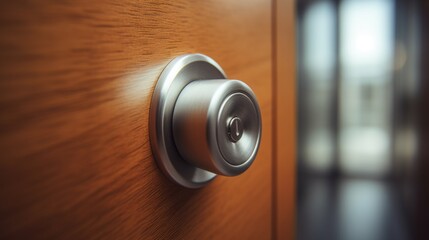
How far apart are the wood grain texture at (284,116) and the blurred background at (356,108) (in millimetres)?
2069

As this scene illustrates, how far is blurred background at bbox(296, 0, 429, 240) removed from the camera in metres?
2.48

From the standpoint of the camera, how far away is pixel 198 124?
17 cm

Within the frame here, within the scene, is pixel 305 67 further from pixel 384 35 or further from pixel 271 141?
pixel 271 141

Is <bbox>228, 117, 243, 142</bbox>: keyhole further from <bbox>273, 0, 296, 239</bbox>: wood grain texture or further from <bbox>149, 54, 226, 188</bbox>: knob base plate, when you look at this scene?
<bbox>273, 0, 296, 239</bbox>: wood grain texture

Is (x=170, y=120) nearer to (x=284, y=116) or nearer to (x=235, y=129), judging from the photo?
(x=235, y=129)

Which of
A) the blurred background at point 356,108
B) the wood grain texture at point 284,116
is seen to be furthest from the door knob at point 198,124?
the blurred background at point 356,108

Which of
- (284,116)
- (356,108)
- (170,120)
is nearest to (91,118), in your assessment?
(170,120)

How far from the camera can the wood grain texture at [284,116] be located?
35 cm

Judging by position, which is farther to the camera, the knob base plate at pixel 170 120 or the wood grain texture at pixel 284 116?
the wood grain texture at pixel 284 116

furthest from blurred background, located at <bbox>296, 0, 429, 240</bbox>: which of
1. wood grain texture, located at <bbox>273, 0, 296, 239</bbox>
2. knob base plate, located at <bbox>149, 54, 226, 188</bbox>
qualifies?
knob base plate, located at <bbox>149, 54, 226, 188</bbox>

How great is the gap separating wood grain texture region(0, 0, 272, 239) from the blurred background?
7.54ft

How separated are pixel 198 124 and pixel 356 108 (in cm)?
319

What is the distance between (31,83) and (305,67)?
309 cm

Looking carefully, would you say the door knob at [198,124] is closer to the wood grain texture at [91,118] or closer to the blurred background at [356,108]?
the wood grain texture at [91,118]
